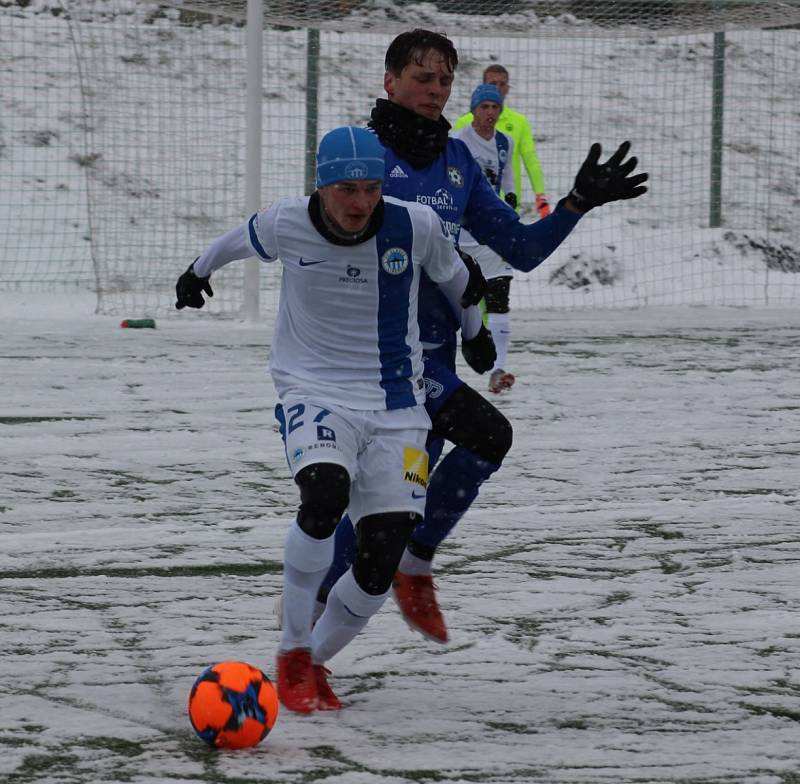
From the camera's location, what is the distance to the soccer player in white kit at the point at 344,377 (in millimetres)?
4242

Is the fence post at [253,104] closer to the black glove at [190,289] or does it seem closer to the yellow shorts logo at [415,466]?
the black glove at [190,289]

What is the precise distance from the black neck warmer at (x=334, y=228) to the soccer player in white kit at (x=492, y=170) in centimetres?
582

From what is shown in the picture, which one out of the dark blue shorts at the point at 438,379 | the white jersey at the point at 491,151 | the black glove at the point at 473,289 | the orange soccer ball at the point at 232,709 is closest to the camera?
the orange soccer ball at the point at 232,709

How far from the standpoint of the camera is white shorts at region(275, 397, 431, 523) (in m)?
4.24

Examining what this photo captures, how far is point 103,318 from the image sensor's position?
49.5 ft

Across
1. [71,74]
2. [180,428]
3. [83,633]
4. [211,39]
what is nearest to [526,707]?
[83,633]

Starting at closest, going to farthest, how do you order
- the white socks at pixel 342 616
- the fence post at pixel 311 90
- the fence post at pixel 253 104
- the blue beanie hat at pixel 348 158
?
the blue beanie hat at pixel 348 158
the white socks at pixel 342 616
the fence post at pixel 253 104
the fence post at pixel 311 90

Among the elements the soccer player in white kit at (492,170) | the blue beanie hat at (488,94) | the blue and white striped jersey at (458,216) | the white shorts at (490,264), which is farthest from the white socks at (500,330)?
the blue and white striped jersey at (458,216)

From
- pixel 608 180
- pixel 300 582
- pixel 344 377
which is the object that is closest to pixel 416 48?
pixel 608 180

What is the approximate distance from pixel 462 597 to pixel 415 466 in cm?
116

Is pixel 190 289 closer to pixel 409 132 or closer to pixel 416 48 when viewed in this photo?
pixel 409 132

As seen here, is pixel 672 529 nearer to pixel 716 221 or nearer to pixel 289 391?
pixel 289 391

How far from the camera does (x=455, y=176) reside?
5.07 m

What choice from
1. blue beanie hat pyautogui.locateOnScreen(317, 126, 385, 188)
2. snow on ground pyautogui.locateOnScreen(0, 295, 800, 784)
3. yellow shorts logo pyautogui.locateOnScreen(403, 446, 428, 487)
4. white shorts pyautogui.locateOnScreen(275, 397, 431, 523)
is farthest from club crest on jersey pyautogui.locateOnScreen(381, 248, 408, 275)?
snow on ground pyautogui.locateOnScreen(0, 295, 800, 784)
